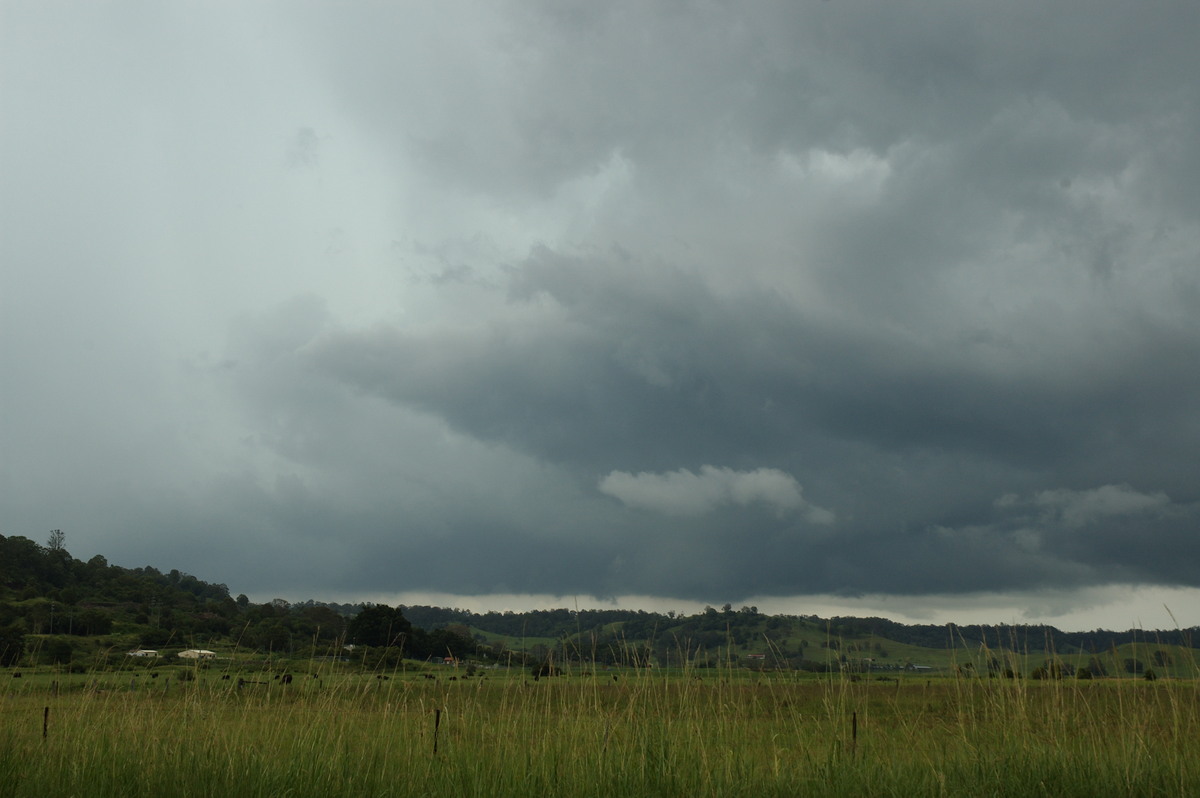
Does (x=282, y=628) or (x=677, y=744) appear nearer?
(x=677, y=744)

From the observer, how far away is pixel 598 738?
1134cm

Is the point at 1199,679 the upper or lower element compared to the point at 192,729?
upper

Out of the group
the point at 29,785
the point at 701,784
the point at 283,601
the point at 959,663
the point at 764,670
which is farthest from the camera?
the point at 283,601

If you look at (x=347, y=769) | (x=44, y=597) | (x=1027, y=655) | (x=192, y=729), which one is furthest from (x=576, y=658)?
(x=44, y=597)

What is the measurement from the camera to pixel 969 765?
11.2 m

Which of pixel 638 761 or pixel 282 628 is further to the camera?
pixel 282 628

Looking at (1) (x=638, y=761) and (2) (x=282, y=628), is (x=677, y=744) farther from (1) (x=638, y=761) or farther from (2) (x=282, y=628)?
(2) (x=282, y=628)

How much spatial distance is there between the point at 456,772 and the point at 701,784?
3421 mm

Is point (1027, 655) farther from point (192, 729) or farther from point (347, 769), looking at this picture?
point (192, 729)

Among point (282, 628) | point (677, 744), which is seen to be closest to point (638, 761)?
point (677, 744)

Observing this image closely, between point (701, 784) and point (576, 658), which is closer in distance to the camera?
point (701, 784)

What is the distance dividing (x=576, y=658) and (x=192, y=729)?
6.69 m

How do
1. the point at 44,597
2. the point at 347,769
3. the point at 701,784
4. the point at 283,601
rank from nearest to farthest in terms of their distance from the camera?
1. the point at 701,784
2. the point at 347,769
3. the point at 44,597
4. the point at 283,601

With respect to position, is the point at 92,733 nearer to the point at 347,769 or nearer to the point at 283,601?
the point at 347,769
